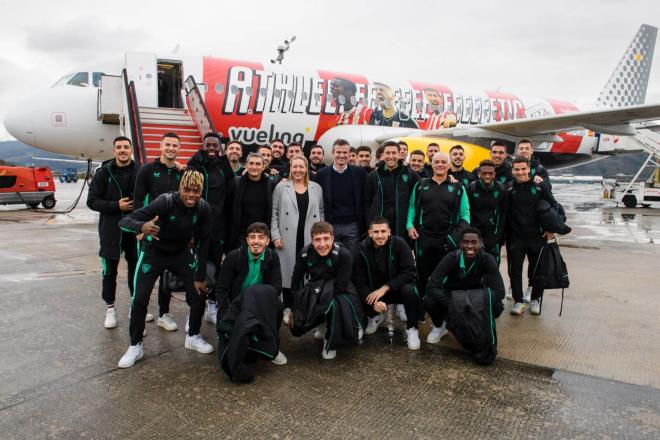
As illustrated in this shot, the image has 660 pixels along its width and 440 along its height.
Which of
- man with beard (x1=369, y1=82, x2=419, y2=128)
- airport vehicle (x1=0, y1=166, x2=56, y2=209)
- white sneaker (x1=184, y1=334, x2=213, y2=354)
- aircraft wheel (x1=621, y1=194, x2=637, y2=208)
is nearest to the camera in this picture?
white sneaker (x1=184, y1=334, x2=213, y2=354)

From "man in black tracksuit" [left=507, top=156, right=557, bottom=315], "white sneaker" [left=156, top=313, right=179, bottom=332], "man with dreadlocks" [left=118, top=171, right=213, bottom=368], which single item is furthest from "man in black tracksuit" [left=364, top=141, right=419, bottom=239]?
"white sneaker" [left=156, top=313, right=179, bottom=332]

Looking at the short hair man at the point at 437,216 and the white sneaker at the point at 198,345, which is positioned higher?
the short hair man at the point at 437,216

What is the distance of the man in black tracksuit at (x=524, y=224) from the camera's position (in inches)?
177

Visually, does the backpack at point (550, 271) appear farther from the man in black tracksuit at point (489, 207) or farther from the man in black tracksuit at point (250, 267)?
the man in black tracksuit at point (250, 267)

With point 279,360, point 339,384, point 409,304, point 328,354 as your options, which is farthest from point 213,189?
point 339,384

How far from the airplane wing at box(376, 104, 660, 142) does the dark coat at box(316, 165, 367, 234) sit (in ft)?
23.9

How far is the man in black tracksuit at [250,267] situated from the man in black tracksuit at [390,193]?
1284 millimetres

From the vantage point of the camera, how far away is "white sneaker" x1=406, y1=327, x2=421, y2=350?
3.54m

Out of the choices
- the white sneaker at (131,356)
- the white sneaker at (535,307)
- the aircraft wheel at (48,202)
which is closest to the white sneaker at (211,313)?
the white sneaker at (131,356)

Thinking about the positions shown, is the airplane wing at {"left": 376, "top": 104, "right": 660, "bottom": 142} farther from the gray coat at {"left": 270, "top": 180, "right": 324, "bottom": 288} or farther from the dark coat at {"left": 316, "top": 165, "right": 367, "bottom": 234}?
the gray coat at {"left": 270, "top": 180, "right": 324, "bottom": 288}

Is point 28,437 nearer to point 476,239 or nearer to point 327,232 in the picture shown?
point 327,232

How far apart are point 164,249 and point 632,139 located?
19.2 meters

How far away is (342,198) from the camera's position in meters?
4.35

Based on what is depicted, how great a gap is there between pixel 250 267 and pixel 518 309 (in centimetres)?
275
